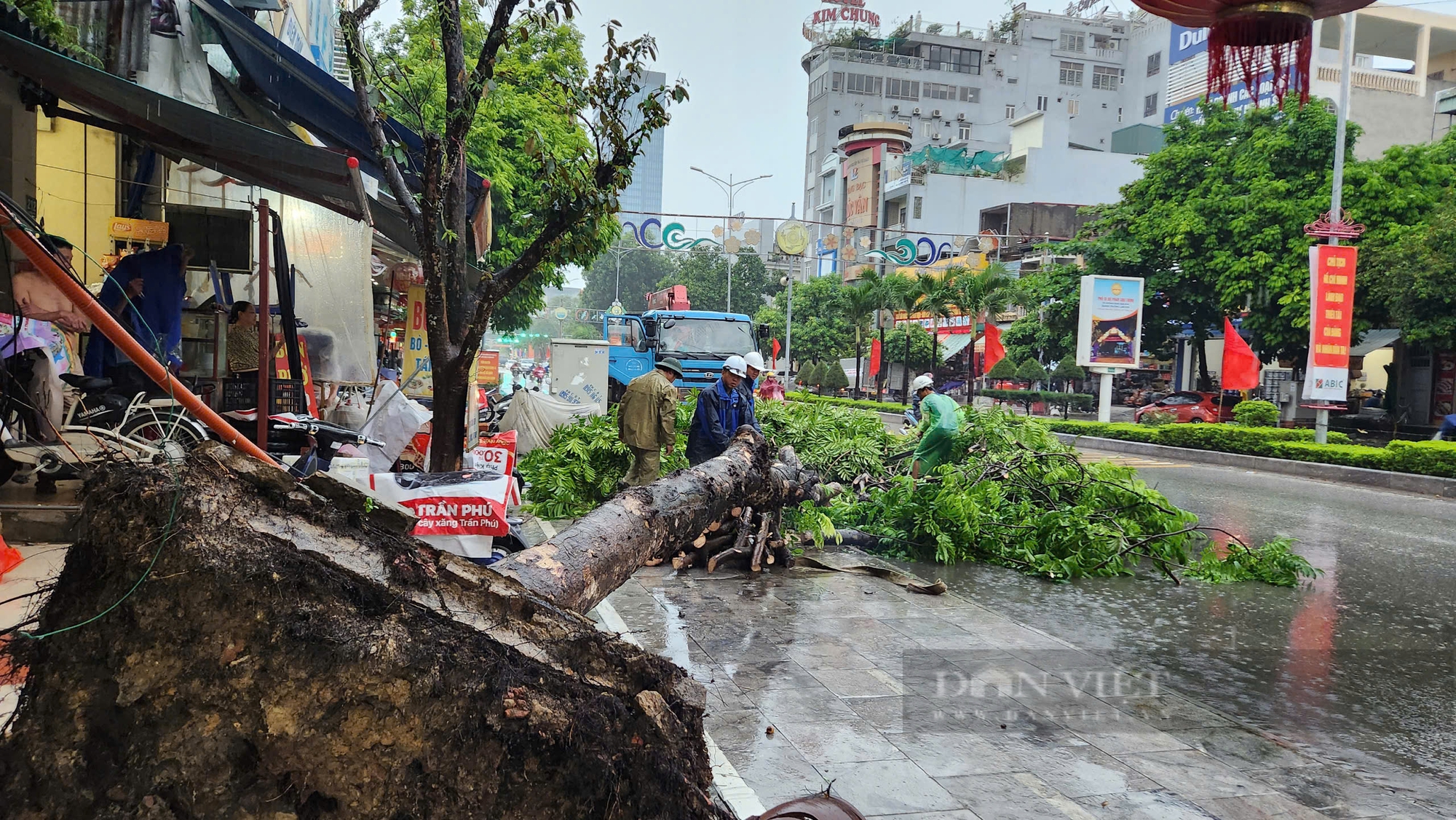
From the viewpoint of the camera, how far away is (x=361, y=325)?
855cm

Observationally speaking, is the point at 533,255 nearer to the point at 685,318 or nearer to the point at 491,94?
the point at 491,94

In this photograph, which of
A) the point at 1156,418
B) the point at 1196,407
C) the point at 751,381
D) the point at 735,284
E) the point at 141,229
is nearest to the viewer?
the point at 141,229

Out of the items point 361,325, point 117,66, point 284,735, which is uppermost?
point 117,66

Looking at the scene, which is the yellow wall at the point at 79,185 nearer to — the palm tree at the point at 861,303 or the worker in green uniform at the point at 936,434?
the worker in green uniform at the point at 936,434

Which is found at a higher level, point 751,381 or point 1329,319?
point 1329,319

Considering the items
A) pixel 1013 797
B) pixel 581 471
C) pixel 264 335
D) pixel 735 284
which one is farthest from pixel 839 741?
pixel 735 284

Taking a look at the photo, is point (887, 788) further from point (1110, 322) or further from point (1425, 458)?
point (1110, 322)

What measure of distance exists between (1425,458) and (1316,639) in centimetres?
1171

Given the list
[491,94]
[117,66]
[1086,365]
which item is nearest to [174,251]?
[117,66]

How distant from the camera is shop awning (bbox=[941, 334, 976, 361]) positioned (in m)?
46.8

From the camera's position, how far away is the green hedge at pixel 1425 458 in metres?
14.9

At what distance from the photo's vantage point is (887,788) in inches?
140

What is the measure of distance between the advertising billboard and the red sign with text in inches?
192

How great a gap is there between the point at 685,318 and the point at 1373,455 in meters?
12.1
